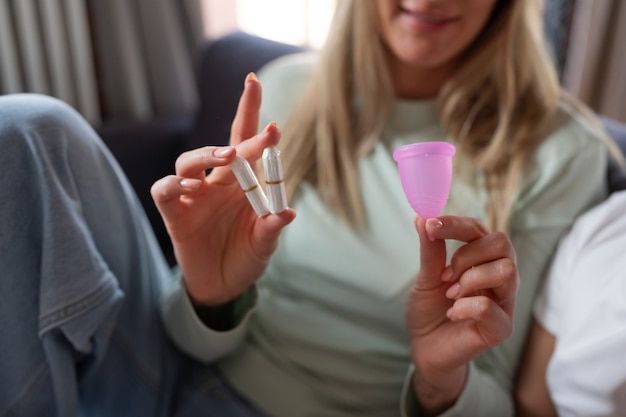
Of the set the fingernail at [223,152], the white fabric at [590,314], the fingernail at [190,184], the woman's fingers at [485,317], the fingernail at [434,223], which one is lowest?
the white fabric at [590,314]

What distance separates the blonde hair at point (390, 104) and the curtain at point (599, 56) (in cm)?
49

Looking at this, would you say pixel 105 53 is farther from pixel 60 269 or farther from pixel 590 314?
pixel 590 314

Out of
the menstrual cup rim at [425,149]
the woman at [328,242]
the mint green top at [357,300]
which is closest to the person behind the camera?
the menstrual cup rim at [425,149]

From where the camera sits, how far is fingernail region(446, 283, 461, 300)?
1.66 ft

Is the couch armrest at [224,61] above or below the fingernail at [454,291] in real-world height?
above

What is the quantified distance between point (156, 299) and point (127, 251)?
87mm

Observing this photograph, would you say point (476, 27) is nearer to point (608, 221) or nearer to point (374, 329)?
point (608, 221)

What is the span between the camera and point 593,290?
62cm

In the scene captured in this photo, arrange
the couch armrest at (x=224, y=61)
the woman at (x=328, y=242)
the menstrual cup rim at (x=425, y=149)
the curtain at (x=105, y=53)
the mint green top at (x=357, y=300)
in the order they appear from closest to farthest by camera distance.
→ the menstrual cup rim at (x=425, y=149)
the woman at (x=328, y=242)
the mint green top at (x=357, y=300)
the couch armrest at (x=224, y=61)
the curtain at (x=105, y=53)

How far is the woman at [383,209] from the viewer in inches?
24.4

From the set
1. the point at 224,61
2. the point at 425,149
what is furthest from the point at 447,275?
the point at 224,61

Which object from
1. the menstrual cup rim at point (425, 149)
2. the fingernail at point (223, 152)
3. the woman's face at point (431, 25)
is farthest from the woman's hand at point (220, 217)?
the woman's face at point (431, 25)

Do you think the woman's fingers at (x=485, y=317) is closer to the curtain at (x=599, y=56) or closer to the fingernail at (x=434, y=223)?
the fingernail at (x=434, y=223)

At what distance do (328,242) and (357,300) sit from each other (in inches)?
3.1
